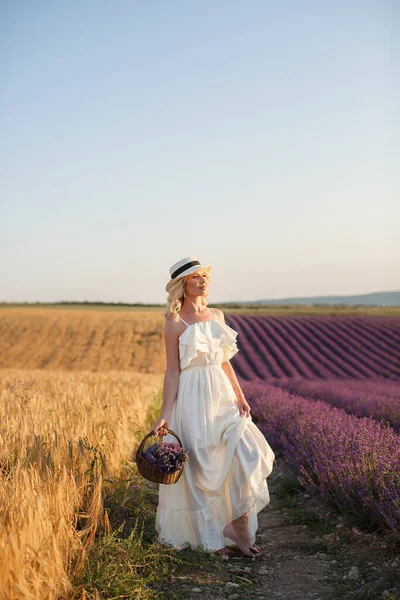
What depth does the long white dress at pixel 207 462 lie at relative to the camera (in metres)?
4.04

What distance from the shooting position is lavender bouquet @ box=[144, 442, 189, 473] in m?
3.73

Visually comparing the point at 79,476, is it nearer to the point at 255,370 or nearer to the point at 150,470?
the point at 150,470

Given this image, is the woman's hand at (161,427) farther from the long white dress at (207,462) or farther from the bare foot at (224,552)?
the bare foot at (224,552)

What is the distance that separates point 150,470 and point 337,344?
21107mm

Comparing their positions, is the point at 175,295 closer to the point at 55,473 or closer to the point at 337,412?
the point at 55,473

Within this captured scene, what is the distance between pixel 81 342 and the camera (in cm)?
3166

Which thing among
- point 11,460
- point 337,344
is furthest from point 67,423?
point 337,344

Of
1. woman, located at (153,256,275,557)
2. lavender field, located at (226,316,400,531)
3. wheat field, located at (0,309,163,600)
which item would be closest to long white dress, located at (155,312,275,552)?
woman, located at (153,256,275,557)

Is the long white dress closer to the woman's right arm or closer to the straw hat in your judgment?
the woman's right arm

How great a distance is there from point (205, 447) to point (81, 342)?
93.1 feet

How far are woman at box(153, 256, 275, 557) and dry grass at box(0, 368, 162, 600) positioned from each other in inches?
23.9

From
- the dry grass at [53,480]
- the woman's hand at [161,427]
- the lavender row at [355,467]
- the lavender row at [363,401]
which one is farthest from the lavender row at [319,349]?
the woman's hand at [161,427]

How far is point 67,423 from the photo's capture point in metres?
4.91

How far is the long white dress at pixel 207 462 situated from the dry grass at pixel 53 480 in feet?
1.92
